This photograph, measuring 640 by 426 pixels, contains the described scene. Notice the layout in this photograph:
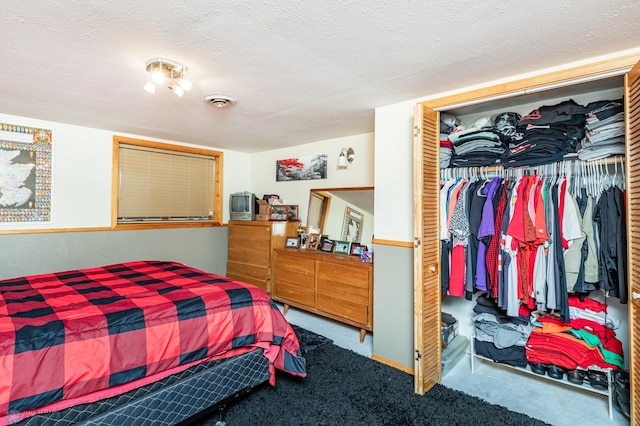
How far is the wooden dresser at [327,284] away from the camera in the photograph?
3.15 m

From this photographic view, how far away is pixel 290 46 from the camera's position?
1.78m

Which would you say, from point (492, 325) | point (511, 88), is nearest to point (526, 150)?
point (511, 88)

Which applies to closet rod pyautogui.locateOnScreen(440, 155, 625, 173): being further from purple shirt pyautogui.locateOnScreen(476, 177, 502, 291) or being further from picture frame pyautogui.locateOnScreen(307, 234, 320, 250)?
picture frame pyautogui.locateOnScreen(307, 234, 320, 250)

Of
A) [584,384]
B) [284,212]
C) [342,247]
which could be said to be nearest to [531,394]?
[584,384]

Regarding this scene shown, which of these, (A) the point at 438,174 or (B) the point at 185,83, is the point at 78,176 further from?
(A) the point at 438,174

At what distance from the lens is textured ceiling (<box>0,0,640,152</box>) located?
145cm

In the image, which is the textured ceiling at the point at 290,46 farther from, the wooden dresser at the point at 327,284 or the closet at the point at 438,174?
the wooden dresser at the point at 327,284

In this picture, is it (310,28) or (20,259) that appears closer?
(310,28)

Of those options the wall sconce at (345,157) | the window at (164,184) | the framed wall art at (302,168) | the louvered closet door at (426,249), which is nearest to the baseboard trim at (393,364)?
the louvered closet door at (426,249)

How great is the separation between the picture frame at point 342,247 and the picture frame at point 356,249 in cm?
6

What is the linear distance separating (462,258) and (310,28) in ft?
6.43

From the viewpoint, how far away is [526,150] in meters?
2.39

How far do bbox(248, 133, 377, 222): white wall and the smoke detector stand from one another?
1.57 metres

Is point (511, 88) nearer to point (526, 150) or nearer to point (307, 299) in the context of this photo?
point (526, 150)
